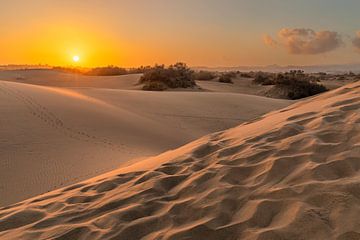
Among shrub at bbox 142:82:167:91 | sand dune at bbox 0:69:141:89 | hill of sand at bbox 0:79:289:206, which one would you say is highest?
sand dune at bbox 0:69:141:89

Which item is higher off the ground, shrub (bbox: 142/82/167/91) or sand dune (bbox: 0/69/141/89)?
sand dune (bbox: 0/69/141/89)

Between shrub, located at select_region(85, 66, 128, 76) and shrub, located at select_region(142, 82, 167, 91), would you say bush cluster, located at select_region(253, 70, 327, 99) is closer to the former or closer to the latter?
shrub, located at select_region(142, 82, 167, 91)

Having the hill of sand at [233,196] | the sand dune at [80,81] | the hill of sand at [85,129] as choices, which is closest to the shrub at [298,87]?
the hill of sand at [85,129]

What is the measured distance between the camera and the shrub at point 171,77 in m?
21.4

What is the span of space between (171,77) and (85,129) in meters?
13.9

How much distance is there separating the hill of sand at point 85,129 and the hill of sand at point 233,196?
4.49 ft

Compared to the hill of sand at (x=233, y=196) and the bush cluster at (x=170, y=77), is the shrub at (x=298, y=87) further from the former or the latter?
the hill of sand at (x=233, y=196)

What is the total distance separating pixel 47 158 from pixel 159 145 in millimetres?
2579

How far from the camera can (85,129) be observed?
26.7 ft

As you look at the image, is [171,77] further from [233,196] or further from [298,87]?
[233,196]

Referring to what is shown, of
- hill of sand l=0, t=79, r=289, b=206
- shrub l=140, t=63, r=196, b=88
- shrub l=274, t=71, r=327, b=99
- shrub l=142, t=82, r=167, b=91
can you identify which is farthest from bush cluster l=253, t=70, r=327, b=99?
hill of sand l=0, t=79, r=289, b=206

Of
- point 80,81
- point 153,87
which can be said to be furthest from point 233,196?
point 80,81

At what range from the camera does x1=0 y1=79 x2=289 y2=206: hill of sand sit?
5758mm

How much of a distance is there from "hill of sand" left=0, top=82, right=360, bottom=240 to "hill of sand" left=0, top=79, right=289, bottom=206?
1.37 metres
